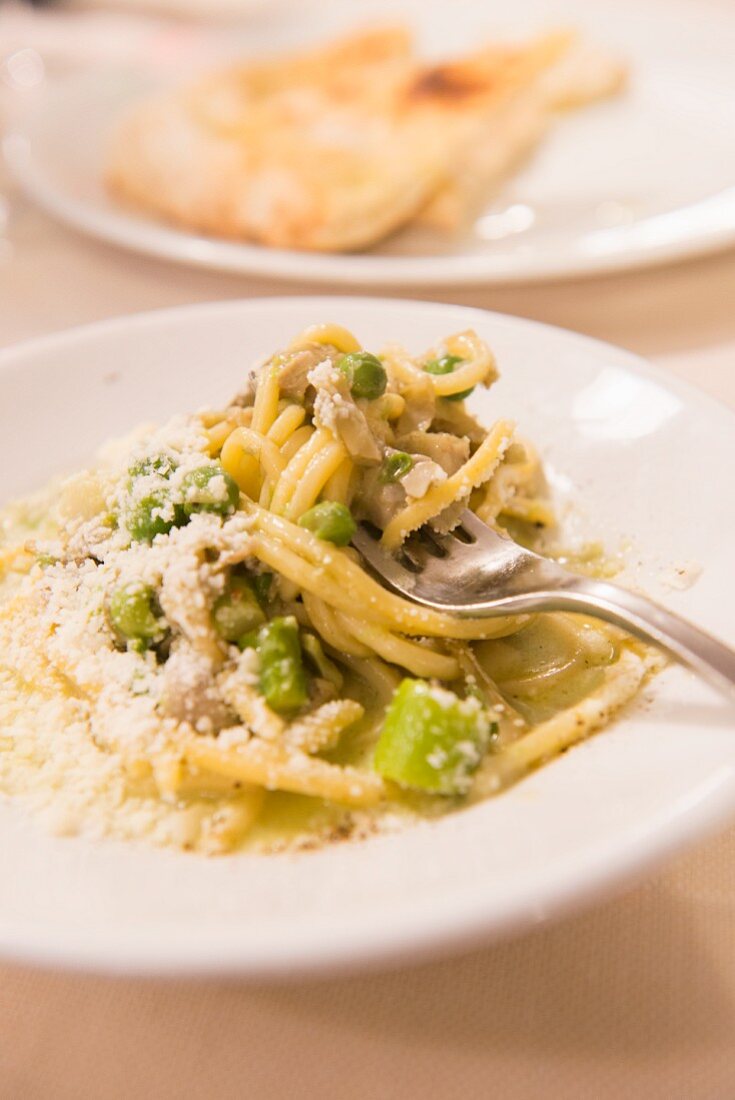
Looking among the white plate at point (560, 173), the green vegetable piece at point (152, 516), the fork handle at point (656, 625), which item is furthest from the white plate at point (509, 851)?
the white plate at point (560, 173)

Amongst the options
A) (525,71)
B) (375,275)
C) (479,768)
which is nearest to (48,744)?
(479,768)

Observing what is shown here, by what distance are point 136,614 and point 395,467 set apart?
2.52 ft

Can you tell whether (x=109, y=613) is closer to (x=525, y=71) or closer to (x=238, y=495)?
(x=238, y=495)

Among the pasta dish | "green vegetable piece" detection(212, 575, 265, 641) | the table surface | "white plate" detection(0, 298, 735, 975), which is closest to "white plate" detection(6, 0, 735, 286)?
"white plate" detection(0, 298, 735, 975)

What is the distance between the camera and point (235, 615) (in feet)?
8.80

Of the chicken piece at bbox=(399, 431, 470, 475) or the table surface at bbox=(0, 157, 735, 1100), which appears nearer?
the table surface at bbox=(0, 157, 735, 1100)

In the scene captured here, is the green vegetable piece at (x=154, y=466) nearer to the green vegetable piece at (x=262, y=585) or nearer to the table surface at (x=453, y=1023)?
the green vegetable piece at (x=262, y=585)

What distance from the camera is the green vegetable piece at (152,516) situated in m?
2.76

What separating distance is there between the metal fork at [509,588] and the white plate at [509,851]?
15cm

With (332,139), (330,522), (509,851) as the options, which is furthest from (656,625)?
(332,139)

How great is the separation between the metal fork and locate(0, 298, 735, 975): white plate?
0.15 meters

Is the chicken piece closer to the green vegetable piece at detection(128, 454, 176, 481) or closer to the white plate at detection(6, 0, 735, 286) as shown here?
the green vegetable piece at detection(128, 454, 176, 481)

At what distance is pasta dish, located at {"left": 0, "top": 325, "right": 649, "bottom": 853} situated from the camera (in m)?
2.39

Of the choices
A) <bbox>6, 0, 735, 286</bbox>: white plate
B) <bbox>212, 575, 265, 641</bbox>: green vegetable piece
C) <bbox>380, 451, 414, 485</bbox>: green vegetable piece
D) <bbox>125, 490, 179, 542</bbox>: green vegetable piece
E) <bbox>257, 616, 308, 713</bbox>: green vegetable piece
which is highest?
<bbox>125, 490, 179, 542</bbox>: green vegetable piece
